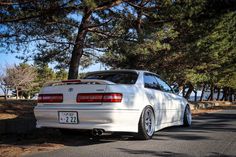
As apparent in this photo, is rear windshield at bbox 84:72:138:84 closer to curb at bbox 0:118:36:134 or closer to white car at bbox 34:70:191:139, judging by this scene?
white car at bbox 34:70:191:139

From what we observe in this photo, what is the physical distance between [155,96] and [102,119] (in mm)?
1780

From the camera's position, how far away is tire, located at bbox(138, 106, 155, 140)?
24.1ft

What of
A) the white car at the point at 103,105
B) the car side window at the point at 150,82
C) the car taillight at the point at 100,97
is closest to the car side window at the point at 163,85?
the car side window at the point at 150,82

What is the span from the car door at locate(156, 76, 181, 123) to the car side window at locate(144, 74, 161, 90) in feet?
0.89

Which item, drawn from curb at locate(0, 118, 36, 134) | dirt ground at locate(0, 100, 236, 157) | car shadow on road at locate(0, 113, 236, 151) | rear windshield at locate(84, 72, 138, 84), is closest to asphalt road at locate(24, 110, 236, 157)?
car shadow on road at locate(0, 113, 236, 151)

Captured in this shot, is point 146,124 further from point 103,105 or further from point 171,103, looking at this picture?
point 171,103

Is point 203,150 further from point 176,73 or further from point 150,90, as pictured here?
point 176,73

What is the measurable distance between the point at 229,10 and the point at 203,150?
427 inches

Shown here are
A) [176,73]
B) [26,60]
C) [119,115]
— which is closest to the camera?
[119,115]

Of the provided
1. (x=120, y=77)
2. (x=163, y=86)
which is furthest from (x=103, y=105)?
(x=163, y=86)

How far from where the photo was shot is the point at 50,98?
736 cm

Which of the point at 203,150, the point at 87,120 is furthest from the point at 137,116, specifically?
the point at 203,150

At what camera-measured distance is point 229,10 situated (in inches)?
627

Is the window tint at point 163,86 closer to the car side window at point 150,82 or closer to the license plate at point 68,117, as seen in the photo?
the car side window at point 150,82
